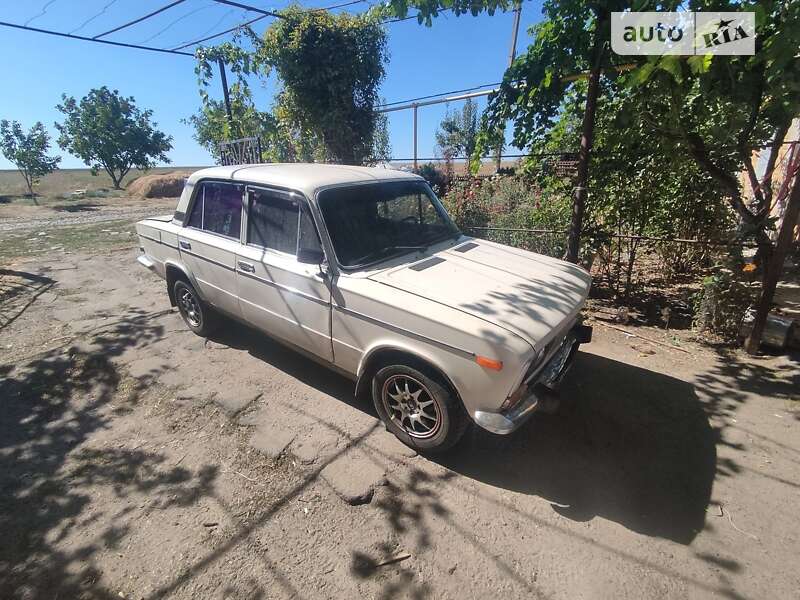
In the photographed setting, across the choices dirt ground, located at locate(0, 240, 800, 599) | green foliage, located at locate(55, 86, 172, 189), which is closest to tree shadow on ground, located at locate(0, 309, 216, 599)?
dirt ground, located at locate(0, 240, 800, 599)

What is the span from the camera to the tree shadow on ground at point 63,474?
2.14 m

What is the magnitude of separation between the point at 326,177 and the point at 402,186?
0.77m

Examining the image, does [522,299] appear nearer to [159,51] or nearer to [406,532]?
[406,532]

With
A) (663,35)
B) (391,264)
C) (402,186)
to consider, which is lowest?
(391,264)

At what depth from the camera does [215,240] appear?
12.7ft

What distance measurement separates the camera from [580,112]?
4.91m

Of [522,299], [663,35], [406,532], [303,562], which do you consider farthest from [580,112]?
[303,562]

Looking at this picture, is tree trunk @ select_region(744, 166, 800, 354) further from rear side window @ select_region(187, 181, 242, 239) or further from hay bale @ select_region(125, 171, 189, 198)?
hay bale @ select_region(125, 171, 189, 198)

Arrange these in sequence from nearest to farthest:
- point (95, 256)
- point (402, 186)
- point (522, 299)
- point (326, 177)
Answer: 1. point (522, 299)
2. point (326, 177)
3. point (402, 186)
4. point (95, 256)

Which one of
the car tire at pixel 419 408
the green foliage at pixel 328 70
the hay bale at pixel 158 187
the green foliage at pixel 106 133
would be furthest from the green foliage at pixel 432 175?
the green foliage at pixel 106 133

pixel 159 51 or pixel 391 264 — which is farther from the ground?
pixel 159 51

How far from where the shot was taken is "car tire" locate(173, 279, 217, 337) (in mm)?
4488

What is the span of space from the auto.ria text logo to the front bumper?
7.75ft

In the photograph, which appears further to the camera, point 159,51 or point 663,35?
point 159,51
